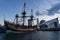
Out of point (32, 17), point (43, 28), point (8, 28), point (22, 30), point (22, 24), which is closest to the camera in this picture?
point (8, 28)

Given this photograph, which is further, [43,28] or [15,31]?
[43,28]

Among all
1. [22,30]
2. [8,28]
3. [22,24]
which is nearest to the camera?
[8,28]

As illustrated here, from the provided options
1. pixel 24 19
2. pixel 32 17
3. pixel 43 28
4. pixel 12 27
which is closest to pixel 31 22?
pixel 32 17

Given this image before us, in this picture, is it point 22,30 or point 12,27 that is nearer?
point 12,27

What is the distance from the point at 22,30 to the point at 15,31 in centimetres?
751

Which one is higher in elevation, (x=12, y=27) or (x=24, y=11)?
(x=24, y=11)

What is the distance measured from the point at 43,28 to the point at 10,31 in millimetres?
113226

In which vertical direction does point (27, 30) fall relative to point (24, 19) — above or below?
below

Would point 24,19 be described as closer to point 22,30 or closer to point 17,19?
point 17,19

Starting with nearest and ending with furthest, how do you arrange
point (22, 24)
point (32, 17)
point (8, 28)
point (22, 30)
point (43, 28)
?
point (8, 28) → point (22, 30) → point (22, 24) → point (32, 17) → point (43, 28)

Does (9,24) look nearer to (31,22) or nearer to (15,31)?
(15,31)

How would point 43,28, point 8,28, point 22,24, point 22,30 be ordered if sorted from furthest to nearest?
point 43,28 → point 22,24 → point 22,30 → point 8,28

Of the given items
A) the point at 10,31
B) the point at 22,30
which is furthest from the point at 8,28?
the point at 22,30

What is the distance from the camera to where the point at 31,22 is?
123125mm
